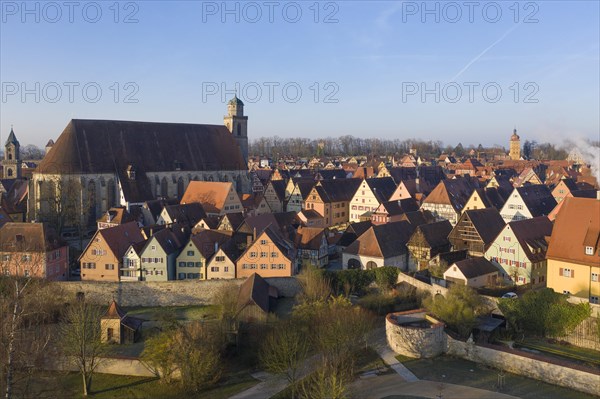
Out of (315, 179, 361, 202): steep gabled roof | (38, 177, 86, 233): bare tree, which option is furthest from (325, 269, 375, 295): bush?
(38, 177, 86, 233): bare tree

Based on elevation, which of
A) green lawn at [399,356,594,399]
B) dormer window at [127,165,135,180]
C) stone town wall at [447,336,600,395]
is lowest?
green lawn at [399,356,594,399]

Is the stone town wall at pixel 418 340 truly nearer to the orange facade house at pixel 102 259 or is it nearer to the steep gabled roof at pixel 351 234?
the steep gabled roof at pixel 351 234

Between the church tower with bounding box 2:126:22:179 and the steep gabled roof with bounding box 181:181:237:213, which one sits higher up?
the church tower with bounding box 2:126:22:179

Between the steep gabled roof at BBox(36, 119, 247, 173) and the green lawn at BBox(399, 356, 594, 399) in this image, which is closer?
the green lawn at BBox(399, 356, 594, 399)

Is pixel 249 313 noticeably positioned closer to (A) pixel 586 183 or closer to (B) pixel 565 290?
(B) pixel 565 290

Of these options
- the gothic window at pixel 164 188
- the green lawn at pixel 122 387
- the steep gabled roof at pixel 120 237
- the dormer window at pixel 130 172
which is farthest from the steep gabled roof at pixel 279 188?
the green lawn at pixel 122 387

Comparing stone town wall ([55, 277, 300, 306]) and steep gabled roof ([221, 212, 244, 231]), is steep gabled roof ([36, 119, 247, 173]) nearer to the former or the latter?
steep gabled roof ([221, 212, 244, 231])
